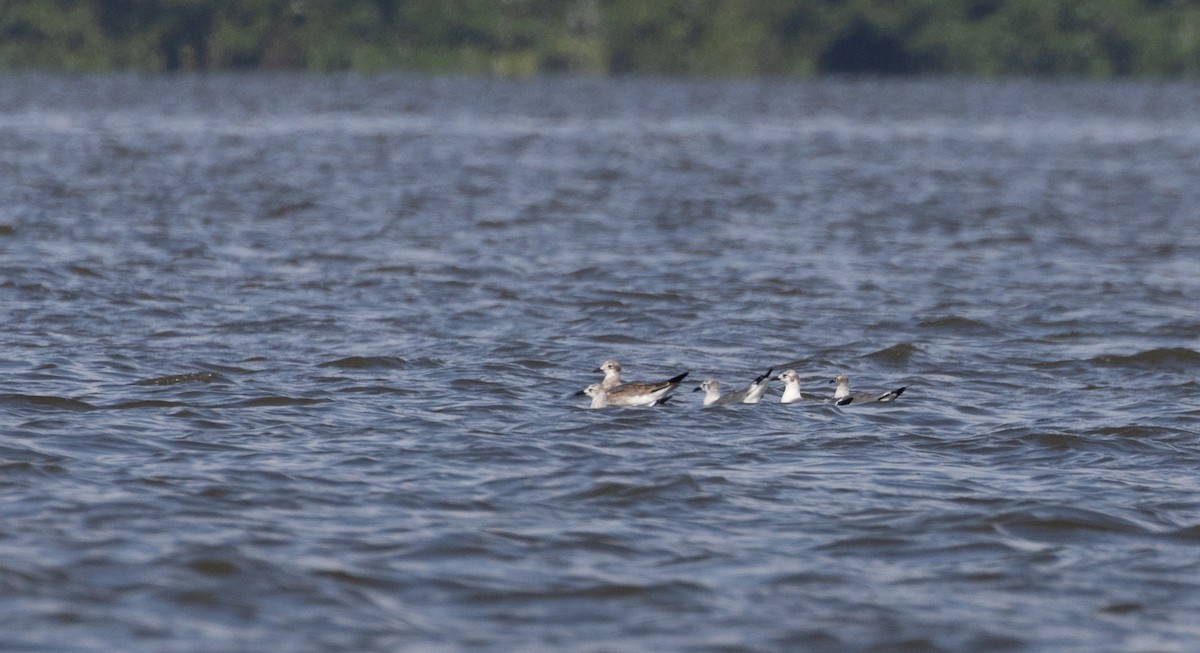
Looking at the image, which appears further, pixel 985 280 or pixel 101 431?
pixel 985 280

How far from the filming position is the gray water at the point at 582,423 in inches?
373

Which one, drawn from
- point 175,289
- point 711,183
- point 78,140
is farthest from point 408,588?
point 78,140

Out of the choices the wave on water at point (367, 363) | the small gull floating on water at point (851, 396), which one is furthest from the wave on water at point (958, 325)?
the wave on water at point (367, 363)

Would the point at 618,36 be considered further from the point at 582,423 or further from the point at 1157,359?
the point at 582,423

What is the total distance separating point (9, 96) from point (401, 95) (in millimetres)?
18715

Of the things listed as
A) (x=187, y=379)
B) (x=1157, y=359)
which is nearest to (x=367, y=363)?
(x=187, y=379)

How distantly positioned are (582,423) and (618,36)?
351 feet

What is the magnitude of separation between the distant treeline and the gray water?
72.2 metres

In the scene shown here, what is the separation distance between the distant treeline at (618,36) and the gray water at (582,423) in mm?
72223

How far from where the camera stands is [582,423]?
14.1 metres

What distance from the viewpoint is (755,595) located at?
970 cm

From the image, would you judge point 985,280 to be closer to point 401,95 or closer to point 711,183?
point 711,183

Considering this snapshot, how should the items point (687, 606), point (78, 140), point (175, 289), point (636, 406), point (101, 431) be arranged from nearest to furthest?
point (687, 606), point (101, 431), point (636, 406), point (175, 289), point (78, 140)

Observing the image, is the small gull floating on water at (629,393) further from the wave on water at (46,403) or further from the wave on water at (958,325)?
the wave on water at (958,325)
